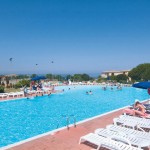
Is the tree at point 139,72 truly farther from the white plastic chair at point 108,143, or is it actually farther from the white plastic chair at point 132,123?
the white plastic chair at point 108,143

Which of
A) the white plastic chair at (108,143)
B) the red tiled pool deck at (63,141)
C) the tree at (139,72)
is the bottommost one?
the red tiled pool deck at (63,141)

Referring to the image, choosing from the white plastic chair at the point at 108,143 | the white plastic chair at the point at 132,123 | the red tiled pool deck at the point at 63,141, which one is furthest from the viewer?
the white plastic chair at the point at 132,123

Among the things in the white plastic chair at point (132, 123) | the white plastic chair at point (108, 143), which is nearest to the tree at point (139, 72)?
the white plastic chair at point (132, 123)

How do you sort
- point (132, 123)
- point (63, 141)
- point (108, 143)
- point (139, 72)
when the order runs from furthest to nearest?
point (139, 72), point (132, 123), point (63, 141), point (108, 143)

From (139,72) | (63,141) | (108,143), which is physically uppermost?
(139,72)

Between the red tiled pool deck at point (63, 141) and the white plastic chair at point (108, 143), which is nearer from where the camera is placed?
the white plastic chair at point (108, 143)

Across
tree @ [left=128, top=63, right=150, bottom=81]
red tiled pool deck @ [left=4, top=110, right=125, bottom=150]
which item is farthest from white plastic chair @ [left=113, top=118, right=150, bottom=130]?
tree @ [left=128, top=63, right=150, bottom=81]

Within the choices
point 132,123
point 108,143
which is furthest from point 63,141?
point 132,123

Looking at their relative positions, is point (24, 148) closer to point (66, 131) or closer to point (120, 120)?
point (66, 131)

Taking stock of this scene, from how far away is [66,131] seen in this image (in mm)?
7941

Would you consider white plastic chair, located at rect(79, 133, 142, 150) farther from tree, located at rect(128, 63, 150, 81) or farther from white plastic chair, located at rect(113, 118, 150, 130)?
tree, located at rect(128, 63, 150, 81)

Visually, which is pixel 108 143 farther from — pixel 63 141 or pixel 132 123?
pixel 132 123

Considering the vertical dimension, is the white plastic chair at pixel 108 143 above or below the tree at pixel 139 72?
below

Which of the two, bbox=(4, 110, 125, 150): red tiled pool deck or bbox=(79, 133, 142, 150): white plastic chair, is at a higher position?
bbox=(79, 133, 142, 150): white plastic chair
